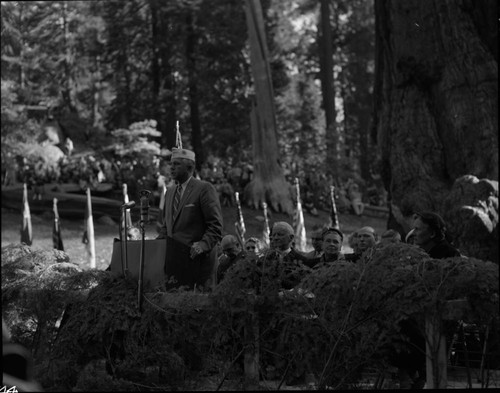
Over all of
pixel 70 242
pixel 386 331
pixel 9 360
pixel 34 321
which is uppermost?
pixel 9 360

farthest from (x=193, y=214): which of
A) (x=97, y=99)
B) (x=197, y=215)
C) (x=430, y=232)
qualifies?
(x=97, y=99)

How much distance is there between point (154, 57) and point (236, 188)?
33.5 feet

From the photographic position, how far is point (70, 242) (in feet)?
75.2

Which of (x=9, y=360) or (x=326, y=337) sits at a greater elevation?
(x=9, y=360)

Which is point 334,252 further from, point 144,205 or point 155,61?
point 155,61

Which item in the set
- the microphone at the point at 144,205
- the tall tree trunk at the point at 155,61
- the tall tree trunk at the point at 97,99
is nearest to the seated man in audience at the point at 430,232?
the microphone at the point at 144,205

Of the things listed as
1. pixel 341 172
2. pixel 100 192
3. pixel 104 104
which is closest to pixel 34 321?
pixel 100 192

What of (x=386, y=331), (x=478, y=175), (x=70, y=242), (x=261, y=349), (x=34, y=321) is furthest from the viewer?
(x=70, y=242)

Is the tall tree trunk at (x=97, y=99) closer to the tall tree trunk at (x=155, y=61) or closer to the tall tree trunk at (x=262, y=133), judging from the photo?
the tall tree trunk at (x=155, y=61)

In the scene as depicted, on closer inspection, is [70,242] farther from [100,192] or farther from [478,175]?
[478,175]

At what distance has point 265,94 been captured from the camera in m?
28.9

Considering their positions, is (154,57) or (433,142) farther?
(154,57)

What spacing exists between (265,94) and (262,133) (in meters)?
1.40

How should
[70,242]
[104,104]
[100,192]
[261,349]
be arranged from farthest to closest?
[104,104], [100,192], [70,242], [261,349]
